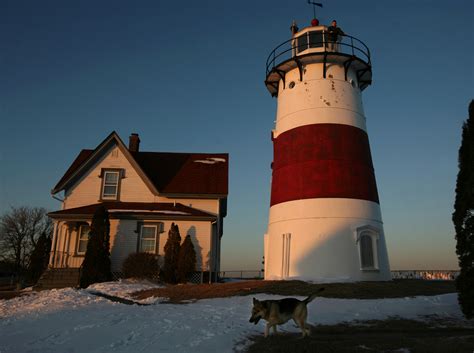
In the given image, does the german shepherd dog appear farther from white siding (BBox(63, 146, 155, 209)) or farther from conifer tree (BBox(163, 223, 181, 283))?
white siding (BBox(63, 146, 155, 209))

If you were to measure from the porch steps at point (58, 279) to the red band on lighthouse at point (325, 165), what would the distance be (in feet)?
35.9

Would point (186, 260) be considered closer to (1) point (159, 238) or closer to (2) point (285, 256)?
(1) point (159, 238)

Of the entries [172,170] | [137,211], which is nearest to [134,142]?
[172,170]

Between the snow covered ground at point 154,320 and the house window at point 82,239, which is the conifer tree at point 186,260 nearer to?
the house window at point 82,239

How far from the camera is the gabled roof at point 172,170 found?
22844 millimetres

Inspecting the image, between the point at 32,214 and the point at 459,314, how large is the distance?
4495cm

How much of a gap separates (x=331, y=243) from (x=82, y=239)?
14398 millimetres

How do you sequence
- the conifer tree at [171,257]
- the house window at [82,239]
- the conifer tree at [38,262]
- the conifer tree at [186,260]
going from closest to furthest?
the conifer tree at [186,260], the conifer tree at [171,257], the house window at [82,239], the conifer tree at [38,262]

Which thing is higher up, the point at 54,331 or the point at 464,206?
the point at 464,206

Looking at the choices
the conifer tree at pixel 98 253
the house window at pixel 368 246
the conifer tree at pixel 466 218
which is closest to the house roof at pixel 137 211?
the conifer tree at pixel 98 253

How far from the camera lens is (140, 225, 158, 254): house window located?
20922mm

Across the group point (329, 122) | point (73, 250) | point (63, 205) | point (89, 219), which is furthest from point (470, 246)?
point (63, 205)

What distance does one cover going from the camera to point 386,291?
1377 centimetres

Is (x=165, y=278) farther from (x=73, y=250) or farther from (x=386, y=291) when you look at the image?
(x=386, y=291)
